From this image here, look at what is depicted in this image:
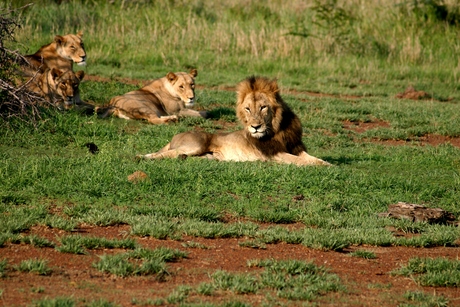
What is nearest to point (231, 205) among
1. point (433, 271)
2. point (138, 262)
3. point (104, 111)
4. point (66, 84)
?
point (138, 262)

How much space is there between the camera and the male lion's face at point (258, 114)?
8.66 meters

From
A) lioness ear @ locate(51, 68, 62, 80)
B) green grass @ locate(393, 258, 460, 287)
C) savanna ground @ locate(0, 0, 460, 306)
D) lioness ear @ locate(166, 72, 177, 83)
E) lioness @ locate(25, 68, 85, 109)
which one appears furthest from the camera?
lioness ear @ locate(166, 72, 177, 83)

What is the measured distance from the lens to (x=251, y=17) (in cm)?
2006

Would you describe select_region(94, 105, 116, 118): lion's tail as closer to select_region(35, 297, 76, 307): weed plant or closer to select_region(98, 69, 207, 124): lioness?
select_region(98, 69, 207, 124): lioness

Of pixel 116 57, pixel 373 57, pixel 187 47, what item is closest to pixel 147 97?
pixel 116 57

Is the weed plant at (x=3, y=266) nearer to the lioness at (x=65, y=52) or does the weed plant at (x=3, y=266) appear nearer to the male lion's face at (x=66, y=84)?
the male lion's face at (x=66, y=84)

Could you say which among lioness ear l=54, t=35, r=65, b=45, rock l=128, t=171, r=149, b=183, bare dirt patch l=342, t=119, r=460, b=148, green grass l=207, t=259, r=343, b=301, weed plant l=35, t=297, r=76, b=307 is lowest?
bare dirt patch l=342, t=119, r=460, b=148

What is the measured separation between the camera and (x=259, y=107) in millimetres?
8664

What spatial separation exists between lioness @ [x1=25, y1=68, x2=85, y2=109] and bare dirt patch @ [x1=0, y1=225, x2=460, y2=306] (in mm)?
5561

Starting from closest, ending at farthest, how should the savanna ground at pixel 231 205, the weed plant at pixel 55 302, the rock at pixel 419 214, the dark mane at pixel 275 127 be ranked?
the weed plant at pixel 55 302
the savanna ground at pixel 231 205
the rock at pixel 419 214
the dark mane at pixel 275 127

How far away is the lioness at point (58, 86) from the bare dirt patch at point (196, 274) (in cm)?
556

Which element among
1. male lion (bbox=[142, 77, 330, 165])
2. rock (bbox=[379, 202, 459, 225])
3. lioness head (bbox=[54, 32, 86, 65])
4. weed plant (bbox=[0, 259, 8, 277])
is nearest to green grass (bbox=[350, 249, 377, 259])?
rock (bbox=[379, 202, 459, 225])

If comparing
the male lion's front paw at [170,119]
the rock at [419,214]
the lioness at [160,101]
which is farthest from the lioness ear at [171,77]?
the rock at [419,214]

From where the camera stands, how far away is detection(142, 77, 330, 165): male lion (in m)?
8.69
